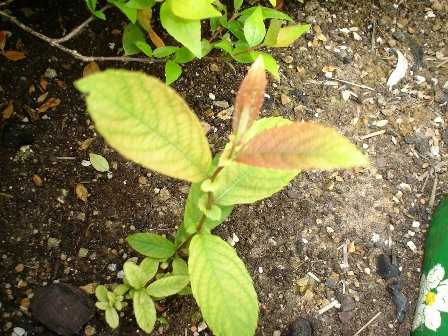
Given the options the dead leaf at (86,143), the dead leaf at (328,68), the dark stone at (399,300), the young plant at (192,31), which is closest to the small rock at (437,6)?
the dead leaf at (328,68)

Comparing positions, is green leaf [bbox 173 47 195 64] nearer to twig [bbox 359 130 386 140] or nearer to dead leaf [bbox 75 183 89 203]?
dead leaf [bbox 75 183 89 203]

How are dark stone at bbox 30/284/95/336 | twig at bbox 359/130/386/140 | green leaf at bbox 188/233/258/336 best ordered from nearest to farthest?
green leaf at bbox 188/233/258/336, dark stone at bbox 30/284/95/336, twig at bbox 359/130/386/140

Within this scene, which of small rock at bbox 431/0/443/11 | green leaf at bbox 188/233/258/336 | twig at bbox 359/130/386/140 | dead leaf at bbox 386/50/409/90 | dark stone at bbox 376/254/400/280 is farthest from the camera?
small rock at bbox 431/0/443/11

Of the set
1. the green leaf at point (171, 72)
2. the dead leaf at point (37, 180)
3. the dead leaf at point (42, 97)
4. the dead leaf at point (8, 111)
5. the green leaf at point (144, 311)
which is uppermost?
the green leaf at point (171, 72)

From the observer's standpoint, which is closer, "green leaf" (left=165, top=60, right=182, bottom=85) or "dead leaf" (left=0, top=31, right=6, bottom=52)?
"green leaf" (left=165, top=60, right=182, bottom=85)

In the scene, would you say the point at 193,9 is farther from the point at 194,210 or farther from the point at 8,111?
the point at 8,111

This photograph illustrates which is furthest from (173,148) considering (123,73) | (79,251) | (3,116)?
(3,116)

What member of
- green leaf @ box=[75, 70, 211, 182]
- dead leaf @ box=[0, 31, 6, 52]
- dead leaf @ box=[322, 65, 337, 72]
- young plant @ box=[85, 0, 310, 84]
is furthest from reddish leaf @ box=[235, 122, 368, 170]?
dead leaf @ box=[322, 65, 337, 72]

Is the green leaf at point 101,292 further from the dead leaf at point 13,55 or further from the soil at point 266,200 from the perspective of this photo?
the dead leaf at point 13,55

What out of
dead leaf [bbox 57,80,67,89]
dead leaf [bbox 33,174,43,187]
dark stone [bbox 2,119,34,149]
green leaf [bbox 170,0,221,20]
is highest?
green leaf [bbox 170,0,221,20]
